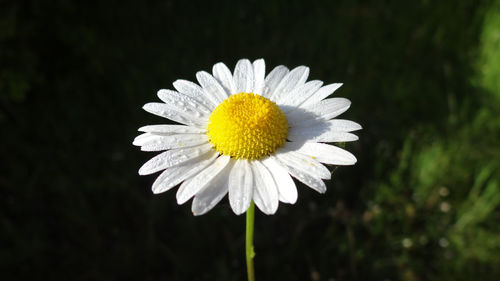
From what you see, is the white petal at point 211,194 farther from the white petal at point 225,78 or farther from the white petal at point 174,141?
the white petal at point 225,78

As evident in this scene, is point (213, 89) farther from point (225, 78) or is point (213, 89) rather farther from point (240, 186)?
point (240, 186)

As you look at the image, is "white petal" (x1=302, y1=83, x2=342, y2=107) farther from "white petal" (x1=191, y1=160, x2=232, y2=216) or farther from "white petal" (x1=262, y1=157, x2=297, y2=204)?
"white petal" (x1=191, y1=160, x2=232, y2=216)

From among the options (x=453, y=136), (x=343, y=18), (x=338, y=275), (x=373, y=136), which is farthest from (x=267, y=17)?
(x=338, y=275)

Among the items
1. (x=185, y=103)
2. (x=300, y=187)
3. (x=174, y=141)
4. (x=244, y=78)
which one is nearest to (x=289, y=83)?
(x=244, y=78)

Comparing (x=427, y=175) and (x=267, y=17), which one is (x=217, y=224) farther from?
(x=267, y=17)

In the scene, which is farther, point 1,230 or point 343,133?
point 1,230

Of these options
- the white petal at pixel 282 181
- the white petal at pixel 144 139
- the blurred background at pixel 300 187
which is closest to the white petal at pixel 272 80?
the white petal at pixel 282 181
